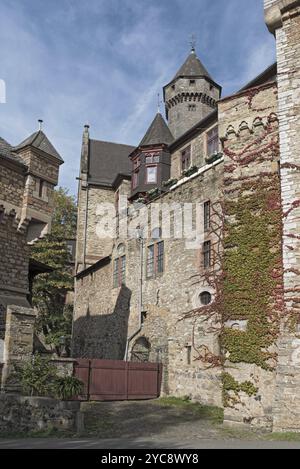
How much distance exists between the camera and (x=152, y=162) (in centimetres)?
2903

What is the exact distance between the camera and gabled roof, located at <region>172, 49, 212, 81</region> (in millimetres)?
36881

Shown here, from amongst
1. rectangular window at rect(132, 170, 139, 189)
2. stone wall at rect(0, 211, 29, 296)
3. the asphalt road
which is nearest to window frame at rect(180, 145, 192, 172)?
rectangular window at rect(132, 170, 139, 189)

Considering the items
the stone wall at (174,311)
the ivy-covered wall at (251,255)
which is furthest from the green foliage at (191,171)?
the ivy-covered wall at (251,255)

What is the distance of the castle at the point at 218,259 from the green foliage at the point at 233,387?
0.12ft

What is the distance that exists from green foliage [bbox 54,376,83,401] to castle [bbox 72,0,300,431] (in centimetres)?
460

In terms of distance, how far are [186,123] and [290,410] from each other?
85.1ft

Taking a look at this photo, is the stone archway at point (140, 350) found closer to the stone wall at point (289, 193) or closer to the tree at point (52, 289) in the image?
the stone wall at point (289, 193)

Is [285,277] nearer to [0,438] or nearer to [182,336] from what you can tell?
[182,336]

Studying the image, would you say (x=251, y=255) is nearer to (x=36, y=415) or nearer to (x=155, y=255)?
(x=36, y=415)

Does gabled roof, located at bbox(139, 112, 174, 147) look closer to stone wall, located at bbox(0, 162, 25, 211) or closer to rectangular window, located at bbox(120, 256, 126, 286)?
rectangular window, located at bbox(120, 256, 126, 286)

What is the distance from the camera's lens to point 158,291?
22969 mm
